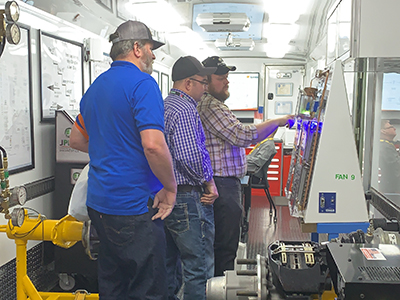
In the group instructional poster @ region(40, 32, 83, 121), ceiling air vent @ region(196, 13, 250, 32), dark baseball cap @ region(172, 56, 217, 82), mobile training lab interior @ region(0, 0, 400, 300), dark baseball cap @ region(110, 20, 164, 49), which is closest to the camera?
mobile training lab interior @ region(0, 0, 400, 300)

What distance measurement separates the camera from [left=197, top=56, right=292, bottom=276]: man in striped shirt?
2.86 metres

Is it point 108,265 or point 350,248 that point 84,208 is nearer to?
point 108,265

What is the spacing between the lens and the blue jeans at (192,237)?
2.41m

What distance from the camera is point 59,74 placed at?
3.46 metres

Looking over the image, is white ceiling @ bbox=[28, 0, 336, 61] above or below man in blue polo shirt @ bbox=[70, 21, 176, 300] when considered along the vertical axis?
above

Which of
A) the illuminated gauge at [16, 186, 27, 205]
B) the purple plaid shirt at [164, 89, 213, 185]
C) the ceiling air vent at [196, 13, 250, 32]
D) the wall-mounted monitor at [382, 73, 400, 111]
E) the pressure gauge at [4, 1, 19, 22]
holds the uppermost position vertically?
the ceiling air vent at [196, 13, 250, 32]

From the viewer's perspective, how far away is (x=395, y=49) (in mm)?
2064

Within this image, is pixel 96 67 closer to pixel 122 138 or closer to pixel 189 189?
pixel 189 189

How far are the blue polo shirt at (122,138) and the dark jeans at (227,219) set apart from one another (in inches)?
39.6

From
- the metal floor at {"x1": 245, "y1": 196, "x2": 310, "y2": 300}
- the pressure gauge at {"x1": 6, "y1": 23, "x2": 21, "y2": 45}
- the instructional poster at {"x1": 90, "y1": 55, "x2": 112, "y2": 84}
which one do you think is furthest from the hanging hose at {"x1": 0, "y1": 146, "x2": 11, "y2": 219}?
the metal floor at {"x1": 245, "y1": 196, "x2": 310, "y2": 300}

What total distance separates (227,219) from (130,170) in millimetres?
1191

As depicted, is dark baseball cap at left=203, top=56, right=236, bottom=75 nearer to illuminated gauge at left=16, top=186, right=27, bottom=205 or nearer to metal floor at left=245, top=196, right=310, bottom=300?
illuminated gauge at left=16, top=186, right=27, bottom=205

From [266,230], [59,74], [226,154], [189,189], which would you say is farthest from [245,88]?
[189,189]

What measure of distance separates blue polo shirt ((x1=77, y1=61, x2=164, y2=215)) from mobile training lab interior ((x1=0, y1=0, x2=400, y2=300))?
0.45 m
